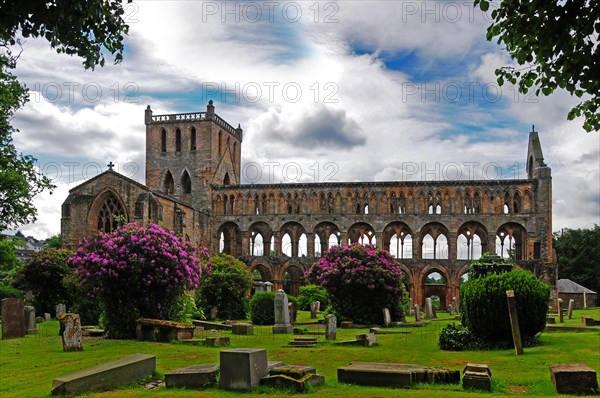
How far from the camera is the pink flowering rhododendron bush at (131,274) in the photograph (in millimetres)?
18219

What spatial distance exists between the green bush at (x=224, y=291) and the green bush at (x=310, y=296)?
9690 millimetres

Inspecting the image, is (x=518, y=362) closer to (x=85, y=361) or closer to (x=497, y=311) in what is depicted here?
(x=497, y=311)

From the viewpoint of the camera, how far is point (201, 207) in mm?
53469

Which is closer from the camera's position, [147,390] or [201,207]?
[147,390]

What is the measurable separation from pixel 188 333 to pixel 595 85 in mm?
13703

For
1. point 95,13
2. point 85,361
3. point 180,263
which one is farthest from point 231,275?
point 95,13

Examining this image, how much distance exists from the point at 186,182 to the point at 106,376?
152ft

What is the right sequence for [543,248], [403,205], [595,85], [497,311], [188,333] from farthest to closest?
[403,205] → [543,248] → [188,333] → [497,311] → [595,85]

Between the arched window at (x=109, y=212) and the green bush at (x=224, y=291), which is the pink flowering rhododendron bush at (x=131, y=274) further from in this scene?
the arched window at (x=109, y=212)

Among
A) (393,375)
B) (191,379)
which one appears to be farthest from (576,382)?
(191,379)

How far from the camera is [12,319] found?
62.2ft

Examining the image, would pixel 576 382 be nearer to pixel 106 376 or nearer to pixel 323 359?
pixel 323 359

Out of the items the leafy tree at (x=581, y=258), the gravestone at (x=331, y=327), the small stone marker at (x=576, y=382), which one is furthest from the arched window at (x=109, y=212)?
the leafy tree at (x=581, y=258)

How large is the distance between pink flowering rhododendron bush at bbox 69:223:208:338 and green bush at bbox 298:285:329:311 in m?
20.9
